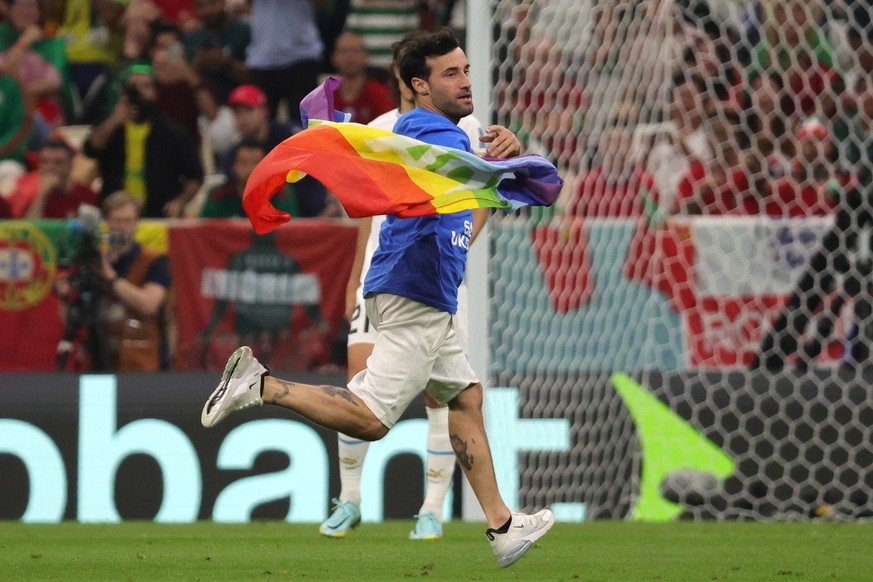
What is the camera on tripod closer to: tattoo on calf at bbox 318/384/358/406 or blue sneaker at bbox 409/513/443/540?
blue sneaker at bbox 409/513/443/540

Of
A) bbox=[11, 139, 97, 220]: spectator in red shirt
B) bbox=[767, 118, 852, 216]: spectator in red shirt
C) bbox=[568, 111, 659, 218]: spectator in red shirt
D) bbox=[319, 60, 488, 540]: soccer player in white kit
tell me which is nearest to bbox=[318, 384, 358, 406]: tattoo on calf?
bbox=[319, 60, 488, 540]: soccer player in white kit

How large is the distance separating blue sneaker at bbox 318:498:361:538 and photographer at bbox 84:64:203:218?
4509 millimetres

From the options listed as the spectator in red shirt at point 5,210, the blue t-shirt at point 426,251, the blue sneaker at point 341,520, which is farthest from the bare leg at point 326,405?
the spectator in red shirt at point 5,210

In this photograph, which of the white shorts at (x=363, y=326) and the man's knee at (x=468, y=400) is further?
the white shorts at (x=363, y=326)

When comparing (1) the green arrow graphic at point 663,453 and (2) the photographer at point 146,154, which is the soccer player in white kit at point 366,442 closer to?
(1) the green arrow graphic at point 663,453

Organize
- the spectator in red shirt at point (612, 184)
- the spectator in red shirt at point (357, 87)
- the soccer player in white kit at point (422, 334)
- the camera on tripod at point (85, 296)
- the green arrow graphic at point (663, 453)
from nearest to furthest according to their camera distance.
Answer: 1. the soccer player in white kit at point (422, 334)
2. the green arrow graphic at point (663, 453)
3. the camera on tripod at point (85, 296)
4. the spectator in red shirt at point (612, 184)
5. the spectator in red shirt at point (357, 87)

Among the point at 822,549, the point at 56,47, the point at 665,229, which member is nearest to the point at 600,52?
the point at 665,229

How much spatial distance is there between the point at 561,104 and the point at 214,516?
10.9ft

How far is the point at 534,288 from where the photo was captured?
9125 millimetres

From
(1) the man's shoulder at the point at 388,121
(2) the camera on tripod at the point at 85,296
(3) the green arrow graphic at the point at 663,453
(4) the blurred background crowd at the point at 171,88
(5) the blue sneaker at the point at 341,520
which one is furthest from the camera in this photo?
(4) the blurred background crowd at the point at 171,88

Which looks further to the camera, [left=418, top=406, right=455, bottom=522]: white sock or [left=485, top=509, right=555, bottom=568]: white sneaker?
[left=418, top=406, right=455, bottom=522]: white sock

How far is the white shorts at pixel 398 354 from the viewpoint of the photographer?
5289mm

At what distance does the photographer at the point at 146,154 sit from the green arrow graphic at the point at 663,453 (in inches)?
162

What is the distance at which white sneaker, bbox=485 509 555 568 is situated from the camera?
5.21 meters
